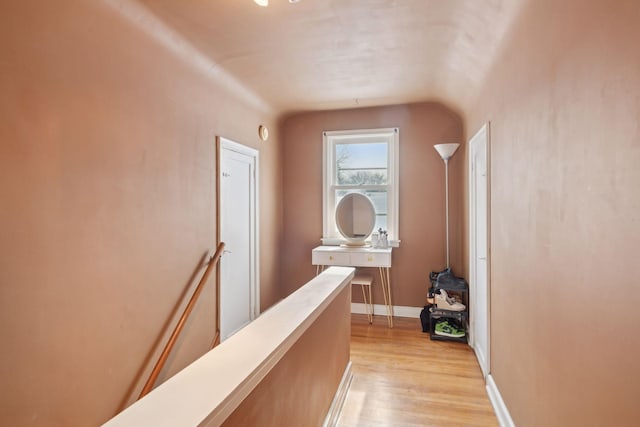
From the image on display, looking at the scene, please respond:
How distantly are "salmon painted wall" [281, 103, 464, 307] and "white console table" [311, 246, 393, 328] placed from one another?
0.19m

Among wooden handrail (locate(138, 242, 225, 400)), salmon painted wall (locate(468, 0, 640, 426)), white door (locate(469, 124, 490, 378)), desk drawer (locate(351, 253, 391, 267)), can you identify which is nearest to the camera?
salmon painted wall (locate(468, 0, 640, 426))

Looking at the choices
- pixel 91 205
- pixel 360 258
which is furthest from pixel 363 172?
pixel 91 205

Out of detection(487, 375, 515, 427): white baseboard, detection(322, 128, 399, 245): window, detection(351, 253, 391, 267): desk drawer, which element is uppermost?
detection(322, 128, 399, 245): window

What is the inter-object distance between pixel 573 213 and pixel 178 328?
2.27 meters

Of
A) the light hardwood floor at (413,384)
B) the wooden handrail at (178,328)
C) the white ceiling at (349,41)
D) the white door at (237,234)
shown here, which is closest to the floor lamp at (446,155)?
the white ceiling at (349,41)

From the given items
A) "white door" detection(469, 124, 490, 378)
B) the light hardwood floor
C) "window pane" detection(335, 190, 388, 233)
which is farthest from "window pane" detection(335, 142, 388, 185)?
the light hardwood floor

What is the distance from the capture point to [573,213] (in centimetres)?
112

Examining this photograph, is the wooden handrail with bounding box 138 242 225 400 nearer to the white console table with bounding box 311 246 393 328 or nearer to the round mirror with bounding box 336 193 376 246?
the white console table with bounding box 311 246 393 328

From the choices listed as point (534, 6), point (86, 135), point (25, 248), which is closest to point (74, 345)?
point (25, 248)

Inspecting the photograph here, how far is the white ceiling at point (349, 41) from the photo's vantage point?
76.4 inches

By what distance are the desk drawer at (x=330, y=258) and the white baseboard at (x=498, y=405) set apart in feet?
5.89

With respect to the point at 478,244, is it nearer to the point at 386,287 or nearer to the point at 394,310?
the point at 386,287

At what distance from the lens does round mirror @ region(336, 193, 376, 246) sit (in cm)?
408

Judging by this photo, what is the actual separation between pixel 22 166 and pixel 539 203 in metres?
2.15
